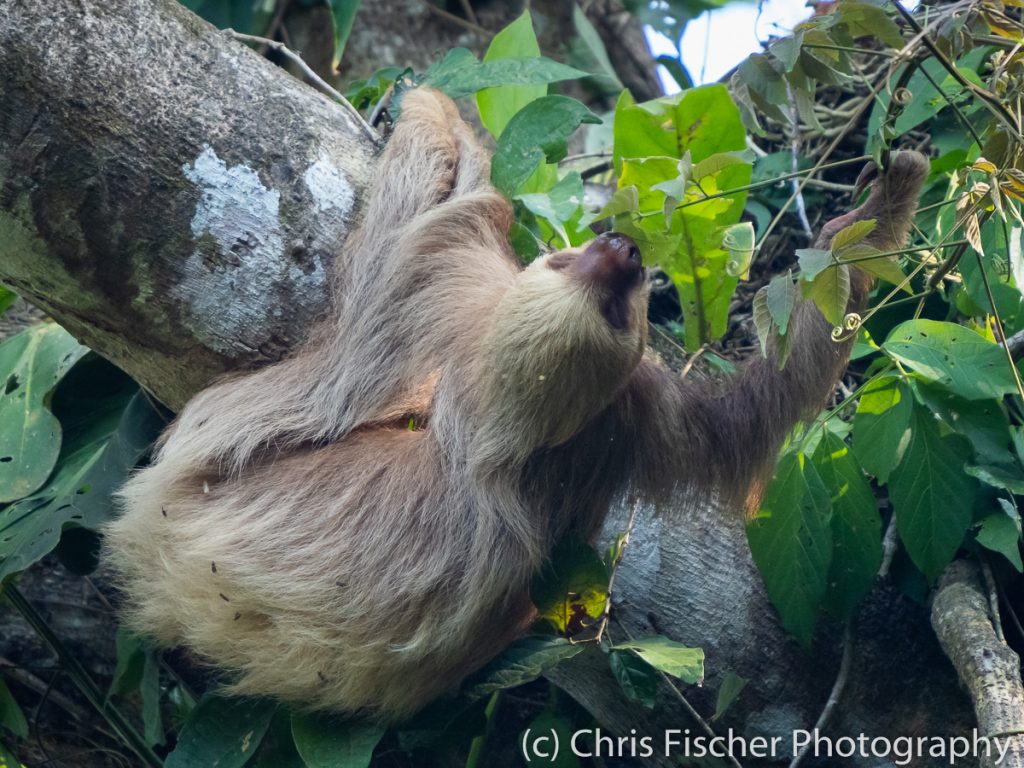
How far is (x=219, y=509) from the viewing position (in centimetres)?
314

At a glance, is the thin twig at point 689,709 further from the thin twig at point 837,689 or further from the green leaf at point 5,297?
the green leaf at point 5,297

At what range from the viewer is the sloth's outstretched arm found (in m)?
3.20

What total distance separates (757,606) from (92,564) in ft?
7.34

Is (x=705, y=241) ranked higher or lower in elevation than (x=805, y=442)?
higher

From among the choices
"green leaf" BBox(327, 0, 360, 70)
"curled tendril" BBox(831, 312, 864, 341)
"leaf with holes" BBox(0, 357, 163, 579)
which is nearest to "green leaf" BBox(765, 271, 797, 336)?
"curled tendril" BBox(831, 312, 864, 341)

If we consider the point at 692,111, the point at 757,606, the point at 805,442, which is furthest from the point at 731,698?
the point at 692,111

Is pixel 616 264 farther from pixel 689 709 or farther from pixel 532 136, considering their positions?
pixel 689 709

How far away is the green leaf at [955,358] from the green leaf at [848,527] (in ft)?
1.13

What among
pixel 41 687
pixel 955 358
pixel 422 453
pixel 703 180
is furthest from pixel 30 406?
pixel 955 358

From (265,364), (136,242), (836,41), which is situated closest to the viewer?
(836,41)

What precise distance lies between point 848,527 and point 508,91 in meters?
2.05

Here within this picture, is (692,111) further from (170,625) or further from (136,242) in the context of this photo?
(170,625)

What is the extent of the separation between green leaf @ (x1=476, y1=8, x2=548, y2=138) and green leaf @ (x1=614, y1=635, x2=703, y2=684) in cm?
201

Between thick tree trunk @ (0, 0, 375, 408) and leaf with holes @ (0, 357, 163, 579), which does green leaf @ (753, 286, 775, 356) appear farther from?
leaf with holes @ (0, 357, 163, 579)
